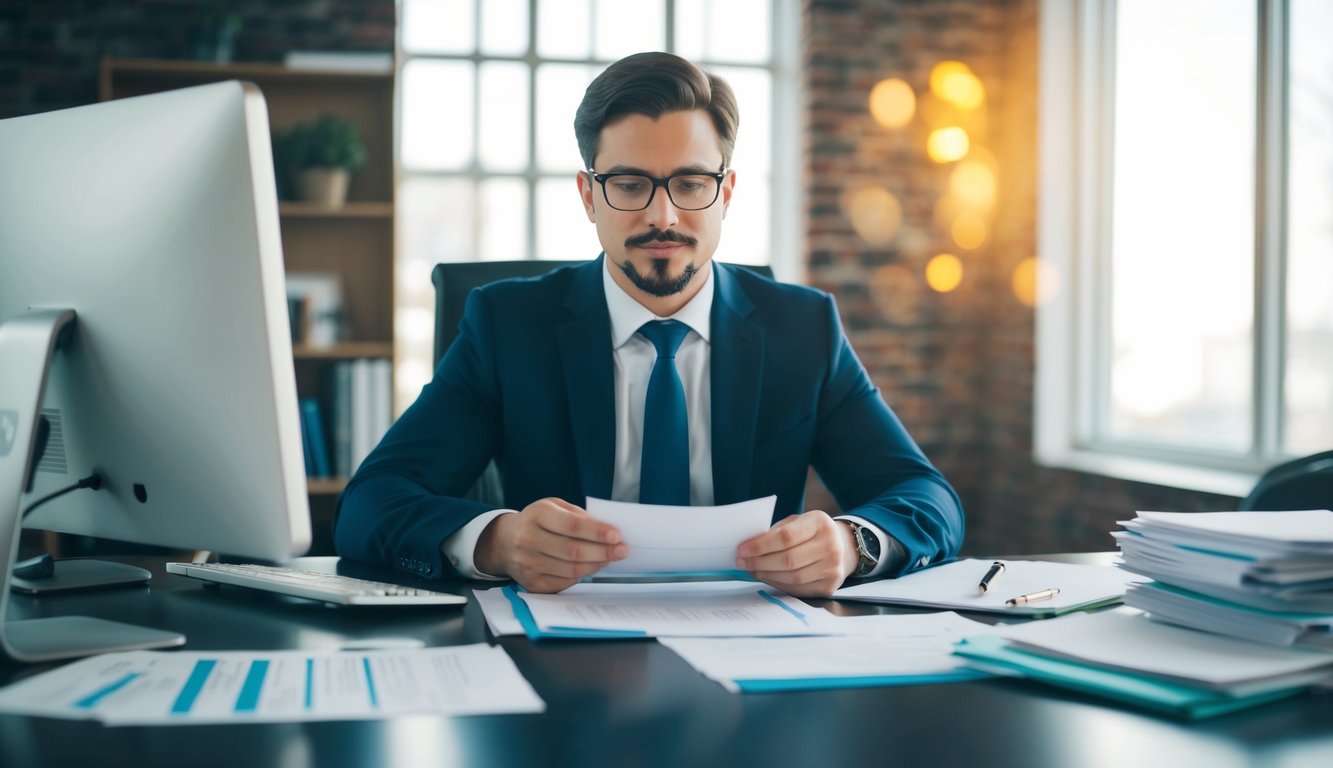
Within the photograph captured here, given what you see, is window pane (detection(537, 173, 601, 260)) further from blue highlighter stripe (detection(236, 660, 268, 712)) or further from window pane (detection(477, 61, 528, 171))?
blue highlighter stripe (detection(236, 660, 268, 712))

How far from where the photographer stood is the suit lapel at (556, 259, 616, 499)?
161 centimetres

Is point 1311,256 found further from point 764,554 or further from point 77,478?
point 77,478

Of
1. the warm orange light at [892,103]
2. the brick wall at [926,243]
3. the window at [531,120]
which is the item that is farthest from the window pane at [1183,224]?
the window at [531,120]

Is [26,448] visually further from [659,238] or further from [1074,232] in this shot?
[1074,232]

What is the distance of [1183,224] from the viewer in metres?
3.36

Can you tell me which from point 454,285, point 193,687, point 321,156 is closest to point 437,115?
point 321,156

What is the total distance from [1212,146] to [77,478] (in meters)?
3.21

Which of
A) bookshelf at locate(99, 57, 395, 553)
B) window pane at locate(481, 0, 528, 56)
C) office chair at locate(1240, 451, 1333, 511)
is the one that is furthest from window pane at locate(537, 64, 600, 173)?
office chair at locate(1240, 451, 1333, 511)

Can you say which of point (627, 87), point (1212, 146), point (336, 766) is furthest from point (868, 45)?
point (336, 766)

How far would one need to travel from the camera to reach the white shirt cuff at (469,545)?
4.16ft

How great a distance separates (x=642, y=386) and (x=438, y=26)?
2.92 meters

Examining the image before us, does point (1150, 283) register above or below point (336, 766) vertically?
above

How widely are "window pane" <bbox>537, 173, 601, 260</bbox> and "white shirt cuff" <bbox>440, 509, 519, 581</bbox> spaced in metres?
2.98

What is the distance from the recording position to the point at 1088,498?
349 cm
